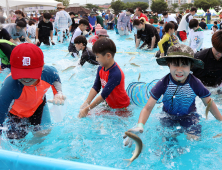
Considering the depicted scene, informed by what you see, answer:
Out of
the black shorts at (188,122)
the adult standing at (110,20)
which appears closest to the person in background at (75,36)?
the black shorts at (188,122)

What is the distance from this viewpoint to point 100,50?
2.78 m

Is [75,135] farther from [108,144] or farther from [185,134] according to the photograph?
[185,134]

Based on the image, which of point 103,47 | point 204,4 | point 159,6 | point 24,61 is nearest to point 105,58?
point 103,47

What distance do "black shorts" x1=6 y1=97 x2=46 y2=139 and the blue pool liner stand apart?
1.06m

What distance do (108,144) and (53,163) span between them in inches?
53.4

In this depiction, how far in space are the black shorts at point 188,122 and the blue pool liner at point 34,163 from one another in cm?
147

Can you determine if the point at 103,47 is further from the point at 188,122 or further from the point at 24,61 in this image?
the point at 188,122

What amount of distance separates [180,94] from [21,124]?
6.14 ft

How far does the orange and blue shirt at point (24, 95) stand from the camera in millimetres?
2055

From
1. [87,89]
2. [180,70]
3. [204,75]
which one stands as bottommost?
[87,89]

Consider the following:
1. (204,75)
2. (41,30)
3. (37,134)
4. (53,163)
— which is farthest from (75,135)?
(41,30)

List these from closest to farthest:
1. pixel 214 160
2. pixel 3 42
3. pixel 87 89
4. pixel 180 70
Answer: pixel 180 70 < pixel 214 160 < pixel 3 42 < pixel 87 89

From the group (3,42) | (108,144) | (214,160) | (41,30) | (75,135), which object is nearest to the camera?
(214,160)

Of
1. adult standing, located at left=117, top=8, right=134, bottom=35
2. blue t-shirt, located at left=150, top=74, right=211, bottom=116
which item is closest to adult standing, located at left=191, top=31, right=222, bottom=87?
blue t-shirt, located at left=150, top=74, right=211, bottom=116
